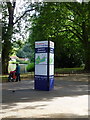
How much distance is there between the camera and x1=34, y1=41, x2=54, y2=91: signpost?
42.8 feet

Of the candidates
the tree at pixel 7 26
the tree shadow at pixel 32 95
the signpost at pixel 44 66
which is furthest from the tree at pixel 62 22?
the tree shadow at pixel 32 95

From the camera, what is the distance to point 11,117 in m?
6.58

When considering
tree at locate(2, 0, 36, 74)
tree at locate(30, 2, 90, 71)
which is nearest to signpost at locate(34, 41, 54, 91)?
tree at locate(30, 2, 90, 71)

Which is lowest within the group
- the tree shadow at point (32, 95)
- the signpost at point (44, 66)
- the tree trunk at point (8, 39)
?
the tree shadow at point (32, 95)

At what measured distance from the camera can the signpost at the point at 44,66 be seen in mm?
13039

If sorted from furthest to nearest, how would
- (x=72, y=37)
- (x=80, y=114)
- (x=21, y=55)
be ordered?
(x=21, y=55) < (x=72, y=37) < (x=80, y=114)

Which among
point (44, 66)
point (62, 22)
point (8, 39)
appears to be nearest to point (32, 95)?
point (44, 66)

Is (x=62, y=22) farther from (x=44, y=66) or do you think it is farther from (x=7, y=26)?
(x=44, y=66)

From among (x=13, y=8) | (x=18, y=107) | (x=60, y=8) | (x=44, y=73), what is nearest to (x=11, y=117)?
(x=18, y=107)

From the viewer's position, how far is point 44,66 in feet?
43.2

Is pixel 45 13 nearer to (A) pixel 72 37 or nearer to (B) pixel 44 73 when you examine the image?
(A) pixel 72 37

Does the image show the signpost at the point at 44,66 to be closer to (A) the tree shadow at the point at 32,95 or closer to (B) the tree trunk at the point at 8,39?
(A) the tree shadow at the point at 32,95

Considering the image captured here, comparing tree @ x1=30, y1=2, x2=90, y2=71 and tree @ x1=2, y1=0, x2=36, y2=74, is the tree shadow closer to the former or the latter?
tree @ x1=30, y1=2, x2=90, y2=71

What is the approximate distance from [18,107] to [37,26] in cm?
2156
